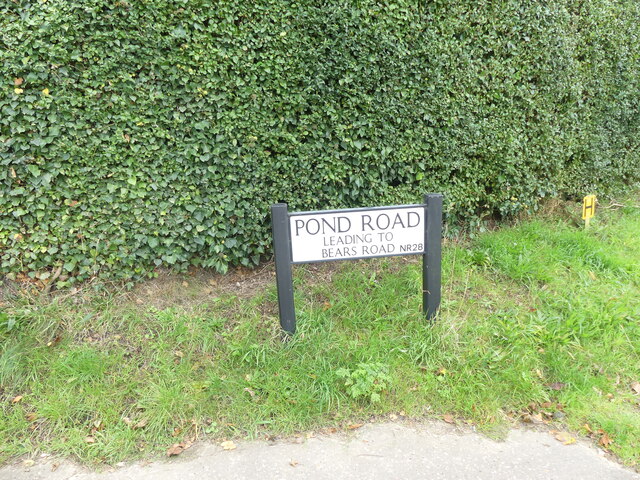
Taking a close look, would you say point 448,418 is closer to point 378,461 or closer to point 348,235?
point 378,461

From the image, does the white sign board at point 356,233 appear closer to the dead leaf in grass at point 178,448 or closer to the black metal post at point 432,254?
the black metal post at point 432,254

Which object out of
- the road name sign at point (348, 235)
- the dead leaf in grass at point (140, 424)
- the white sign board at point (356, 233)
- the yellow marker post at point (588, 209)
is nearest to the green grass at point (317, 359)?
the dead leaf in grass at point (140, 424)

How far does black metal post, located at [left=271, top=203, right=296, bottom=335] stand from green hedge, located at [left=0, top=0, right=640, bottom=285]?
80cm

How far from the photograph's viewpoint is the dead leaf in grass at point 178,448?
260 centimetres

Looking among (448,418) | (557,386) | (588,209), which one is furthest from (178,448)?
(588,209)

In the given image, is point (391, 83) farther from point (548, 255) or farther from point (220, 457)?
point (220, 457)

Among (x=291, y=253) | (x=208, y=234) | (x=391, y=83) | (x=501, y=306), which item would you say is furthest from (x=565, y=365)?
(x=208, y=234)

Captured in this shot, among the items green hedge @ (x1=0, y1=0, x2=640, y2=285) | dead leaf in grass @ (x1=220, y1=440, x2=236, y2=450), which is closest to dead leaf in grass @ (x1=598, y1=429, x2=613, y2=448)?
dead leaf in grass @ (x1=220, y1=440, x2=236, y2=450)

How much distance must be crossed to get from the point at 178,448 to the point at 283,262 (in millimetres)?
1277

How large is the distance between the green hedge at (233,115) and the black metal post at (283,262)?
804 mm

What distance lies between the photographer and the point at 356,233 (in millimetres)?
3107

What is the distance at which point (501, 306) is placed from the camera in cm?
373

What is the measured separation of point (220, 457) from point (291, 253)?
1.30 meters

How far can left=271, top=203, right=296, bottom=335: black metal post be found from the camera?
297 cm
